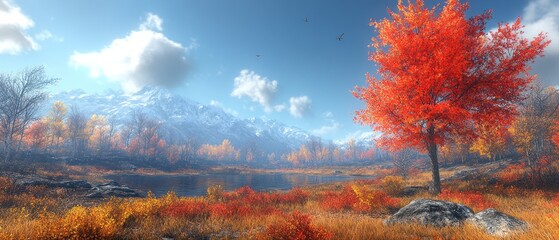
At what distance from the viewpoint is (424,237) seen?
6164 mm

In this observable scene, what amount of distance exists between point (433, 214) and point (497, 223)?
1596 mm

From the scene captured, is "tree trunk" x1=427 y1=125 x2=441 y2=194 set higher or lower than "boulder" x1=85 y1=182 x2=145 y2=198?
higher

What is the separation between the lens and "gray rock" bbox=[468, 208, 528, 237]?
19.4 feet

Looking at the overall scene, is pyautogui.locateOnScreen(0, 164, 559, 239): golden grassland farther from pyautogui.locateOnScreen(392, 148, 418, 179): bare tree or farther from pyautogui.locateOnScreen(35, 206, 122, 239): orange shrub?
pyautogui.locateOnScreen(392, 148, 418, 179): bare tree

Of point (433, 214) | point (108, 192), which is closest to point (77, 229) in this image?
point (433, 214)

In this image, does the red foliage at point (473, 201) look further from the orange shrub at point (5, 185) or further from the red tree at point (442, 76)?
the orange shrub at point (5, 185)

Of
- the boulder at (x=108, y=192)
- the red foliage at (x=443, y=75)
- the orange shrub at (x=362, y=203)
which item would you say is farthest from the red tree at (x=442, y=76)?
the boulder at (x=108, y=192)

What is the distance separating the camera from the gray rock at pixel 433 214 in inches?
292

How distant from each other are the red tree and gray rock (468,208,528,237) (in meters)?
5.91

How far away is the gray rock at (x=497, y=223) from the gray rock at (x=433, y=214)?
0.54 metres

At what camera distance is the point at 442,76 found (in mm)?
12008

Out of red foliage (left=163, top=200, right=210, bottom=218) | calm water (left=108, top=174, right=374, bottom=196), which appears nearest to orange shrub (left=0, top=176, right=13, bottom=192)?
calm water (left=108, top=174, right=374, bottom=196)

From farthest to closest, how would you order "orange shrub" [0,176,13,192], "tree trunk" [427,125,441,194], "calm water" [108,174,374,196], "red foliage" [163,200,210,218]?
1. "calm water" [108,174,374,196]
2. "orange shrub" [0,176,13,192]
3. "tree trunk" [427,125,441,194]
4. "red foliage" [163,200,210,218]

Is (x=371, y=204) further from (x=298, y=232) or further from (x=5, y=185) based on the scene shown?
(x=5, y=185)
